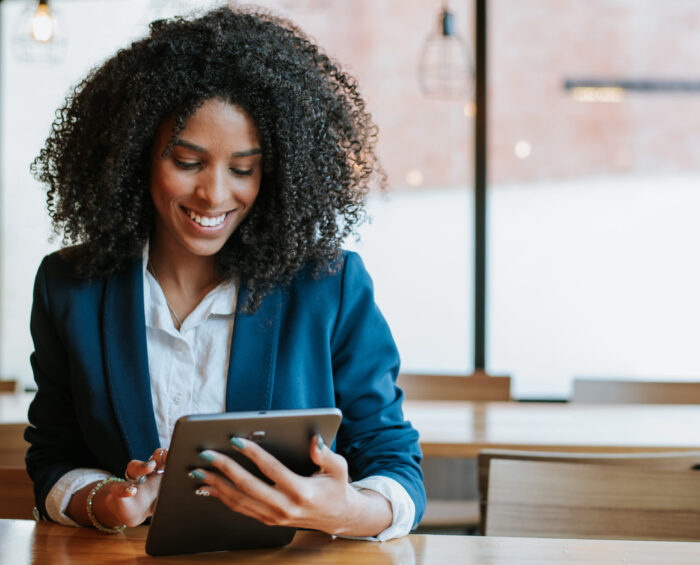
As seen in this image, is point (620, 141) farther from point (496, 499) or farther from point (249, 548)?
point (249, 548)

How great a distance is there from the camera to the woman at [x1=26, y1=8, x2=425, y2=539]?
136 cm

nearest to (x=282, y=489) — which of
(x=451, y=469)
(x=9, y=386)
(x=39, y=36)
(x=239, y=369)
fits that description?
(x=239, y=369)

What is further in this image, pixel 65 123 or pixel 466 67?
pixel 466 67

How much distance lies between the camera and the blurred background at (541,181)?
4.27 meters

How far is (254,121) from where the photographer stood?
1.40 metres

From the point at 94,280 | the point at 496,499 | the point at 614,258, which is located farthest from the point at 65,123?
the point at 614,258

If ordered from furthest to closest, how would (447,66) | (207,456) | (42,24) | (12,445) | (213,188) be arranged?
(447,66) → (42,24) → (12,445) → (213,188) → (207,456)

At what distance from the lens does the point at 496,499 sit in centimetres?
160

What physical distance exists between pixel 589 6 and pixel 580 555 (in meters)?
3.71

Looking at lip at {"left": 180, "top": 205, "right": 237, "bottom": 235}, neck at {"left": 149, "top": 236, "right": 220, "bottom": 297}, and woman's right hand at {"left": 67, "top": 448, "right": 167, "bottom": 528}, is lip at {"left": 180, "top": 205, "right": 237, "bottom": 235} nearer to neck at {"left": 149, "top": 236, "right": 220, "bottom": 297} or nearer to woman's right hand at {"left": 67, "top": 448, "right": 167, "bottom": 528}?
neck at {"left": 149, "top": 236, "right": 220, "bottom": 297}

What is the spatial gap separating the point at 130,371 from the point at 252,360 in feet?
0.63

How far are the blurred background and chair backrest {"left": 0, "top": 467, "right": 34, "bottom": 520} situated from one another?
8.92 feet

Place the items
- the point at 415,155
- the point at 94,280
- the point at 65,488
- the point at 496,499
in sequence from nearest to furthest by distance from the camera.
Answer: the point at 65,488 → the point at 94,280 → the point at 496,499 → the point at 415,155

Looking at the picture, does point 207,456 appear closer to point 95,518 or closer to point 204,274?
point 95,518
